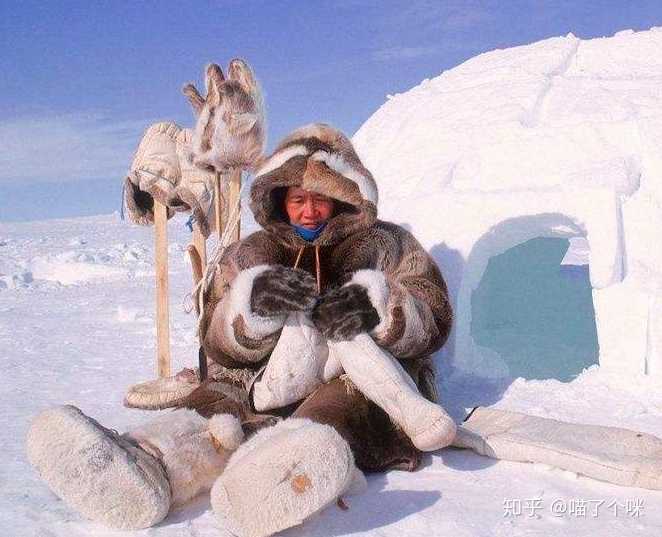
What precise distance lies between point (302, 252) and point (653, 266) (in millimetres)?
2131

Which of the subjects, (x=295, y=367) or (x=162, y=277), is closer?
(x=295, y=367)

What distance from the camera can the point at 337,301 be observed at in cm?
259

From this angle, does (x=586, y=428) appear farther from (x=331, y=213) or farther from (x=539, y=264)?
(x=539, y=264)

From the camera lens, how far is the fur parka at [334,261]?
2.67 m

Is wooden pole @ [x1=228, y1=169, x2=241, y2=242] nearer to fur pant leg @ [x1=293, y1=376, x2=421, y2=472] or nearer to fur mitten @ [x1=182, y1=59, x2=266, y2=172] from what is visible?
fur mitten @ [x1=182, y1=59, x2=266, y2=172]

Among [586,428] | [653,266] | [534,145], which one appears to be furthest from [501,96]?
[586,428]

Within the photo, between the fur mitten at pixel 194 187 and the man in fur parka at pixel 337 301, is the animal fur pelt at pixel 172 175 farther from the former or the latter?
the man in fur parka at pixel 337 301

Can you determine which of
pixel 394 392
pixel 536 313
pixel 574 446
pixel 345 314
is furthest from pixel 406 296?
pixel 536 313

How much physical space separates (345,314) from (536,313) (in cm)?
533

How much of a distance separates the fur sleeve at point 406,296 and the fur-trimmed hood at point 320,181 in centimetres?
18

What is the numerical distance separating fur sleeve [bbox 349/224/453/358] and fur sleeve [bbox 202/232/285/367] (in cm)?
39

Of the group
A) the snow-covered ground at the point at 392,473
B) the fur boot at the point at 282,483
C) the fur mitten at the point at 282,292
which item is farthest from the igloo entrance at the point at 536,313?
the fur boot at the point at 282,483

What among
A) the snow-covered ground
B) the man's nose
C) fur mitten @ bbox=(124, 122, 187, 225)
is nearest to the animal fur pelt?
fur mitten @ bbox=(124, 122, 187, 225)

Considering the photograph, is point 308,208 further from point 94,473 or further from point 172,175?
point 94,473
